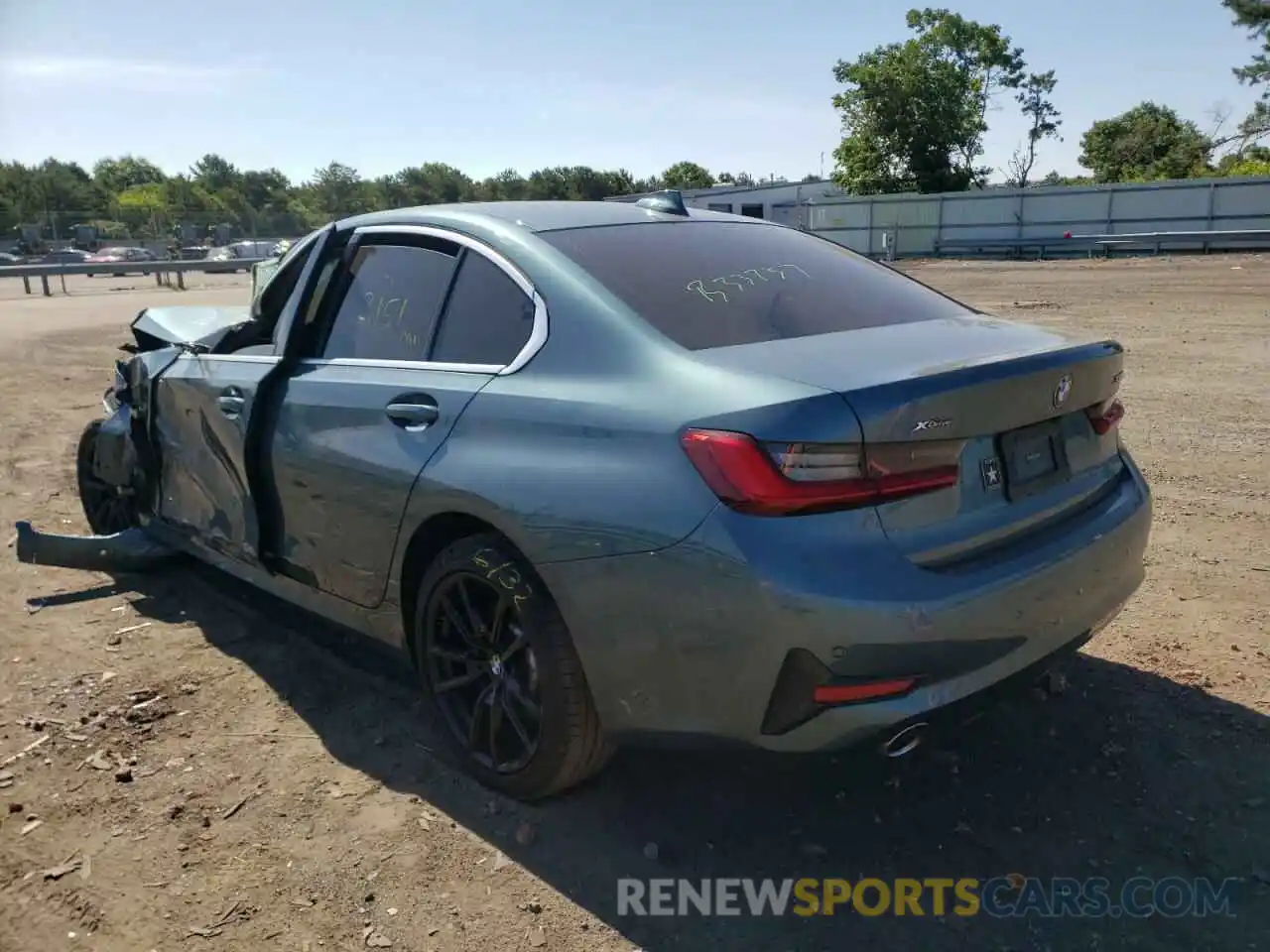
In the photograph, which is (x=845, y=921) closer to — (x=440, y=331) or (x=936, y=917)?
(x=936, y=917)

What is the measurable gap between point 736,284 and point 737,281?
0.03 m

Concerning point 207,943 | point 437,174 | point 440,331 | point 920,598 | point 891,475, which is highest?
point 437,174

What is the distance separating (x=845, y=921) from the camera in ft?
8.34

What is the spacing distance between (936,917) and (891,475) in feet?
3.70

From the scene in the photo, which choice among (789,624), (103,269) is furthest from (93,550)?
(103,269)

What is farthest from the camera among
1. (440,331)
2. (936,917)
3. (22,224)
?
(22,224)

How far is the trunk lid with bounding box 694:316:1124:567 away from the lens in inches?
95.3

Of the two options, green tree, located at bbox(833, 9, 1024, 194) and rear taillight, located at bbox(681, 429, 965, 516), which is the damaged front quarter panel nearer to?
rear taillight, located at bbox(681, 429, 965, 516)

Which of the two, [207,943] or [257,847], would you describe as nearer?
[207,943]

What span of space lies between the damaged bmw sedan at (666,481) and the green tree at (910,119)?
44.8 m

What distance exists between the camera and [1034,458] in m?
2.77

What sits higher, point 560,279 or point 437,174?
point 437,174

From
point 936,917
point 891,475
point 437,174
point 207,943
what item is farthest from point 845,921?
point 437,174

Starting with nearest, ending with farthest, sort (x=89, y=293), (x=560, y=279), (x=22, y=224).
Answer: (x=560, y=279) < (x=89, y=293) < (x=22, y=224)
